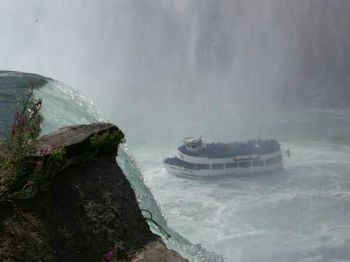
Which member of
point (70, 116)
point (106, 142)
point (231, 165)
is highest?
point (70, 116)

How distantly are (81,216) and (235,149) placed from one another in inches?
1184

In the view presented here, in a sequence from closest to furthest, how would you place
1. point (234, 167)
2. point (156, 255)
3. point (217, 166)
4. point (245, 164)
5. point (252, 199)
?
point (156, 255), point (252, 199), point (217, 166), point (234, 167), point (245, 164)

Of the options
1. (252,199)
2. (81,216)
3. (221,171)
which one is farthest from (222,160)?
(81,216)

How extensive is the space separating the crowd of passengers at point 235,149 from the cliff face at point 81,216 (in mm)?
27465

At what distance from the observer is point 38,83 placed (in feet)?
59.3

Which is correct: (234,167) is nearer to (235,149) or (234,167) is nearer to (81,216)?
(235,149)

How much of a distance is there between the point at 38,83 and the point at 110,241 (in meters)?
12.8

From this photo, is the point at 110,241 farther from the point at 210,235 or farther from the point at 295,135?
the point at 295,135

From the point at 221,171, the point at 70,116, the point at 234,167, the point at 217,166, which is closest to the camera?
the point at 70,116

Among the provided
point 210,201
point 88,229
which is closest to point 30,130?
point 88,229

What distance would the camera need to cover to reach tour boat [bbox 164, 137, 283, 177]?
33.5m

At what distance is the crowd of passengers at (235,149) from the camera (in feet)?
115

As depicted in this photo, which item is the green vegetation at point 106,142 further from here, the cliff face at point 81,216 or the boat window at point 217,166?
the boat window at point 217,166

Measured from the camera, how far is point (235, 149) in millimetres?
35938
